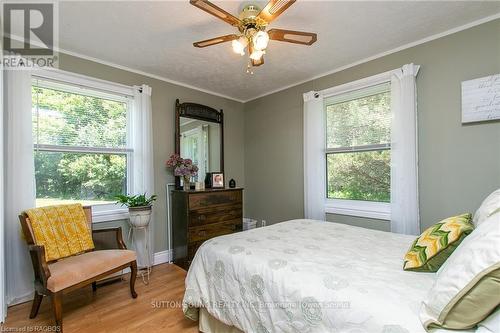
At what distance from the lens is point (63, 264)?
1.98 metres

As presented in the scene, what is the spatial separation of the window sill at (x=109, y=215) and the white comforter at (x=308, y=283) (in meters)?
1.62

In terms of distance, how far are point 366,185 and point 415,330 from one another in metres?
2.22

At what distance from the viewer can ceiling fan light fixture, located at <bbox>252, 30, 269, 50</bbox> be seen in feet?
5.40

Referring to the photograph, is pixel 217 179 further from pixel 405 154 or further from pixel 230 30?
pixel 405 154

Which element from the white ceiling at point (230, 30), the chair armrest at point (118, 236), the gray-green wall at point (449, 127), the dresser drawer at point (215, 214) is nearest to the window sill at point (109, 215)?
the chair armrest at point (118, 236)

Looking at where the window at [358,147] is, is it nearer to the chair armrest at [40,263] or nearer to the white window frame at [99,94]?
the white window frame at [99,94]

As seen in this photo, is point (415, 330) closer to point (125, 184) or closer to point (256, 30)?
point (256, 30)

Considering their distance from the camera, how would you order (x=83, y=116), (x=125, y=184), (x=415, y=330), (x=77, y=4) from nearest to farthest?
(x=415, y=330) < (x=77, y=4) < (x=83, y=116) < (x=125, y=184)

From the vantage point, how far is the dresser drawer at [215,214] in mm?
3033

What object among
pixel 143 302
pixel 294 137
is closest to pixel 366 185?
pixel 294 137

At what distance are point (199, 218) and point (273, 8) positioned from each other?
239cm

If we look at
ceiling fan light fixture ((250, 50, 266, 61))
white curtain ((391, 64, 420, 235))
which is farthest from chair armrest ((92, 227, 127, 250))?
white curtain ((391, 64, 420, 235))

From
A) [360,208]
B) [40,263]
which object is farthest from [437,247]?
[40,263]

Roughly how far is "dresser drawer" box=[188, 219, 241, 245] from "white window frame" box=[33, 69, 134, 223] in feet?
2.79
